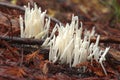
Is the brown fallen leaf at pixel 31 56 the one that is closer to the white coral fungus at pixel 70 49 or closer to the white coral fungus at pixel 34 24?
the white coral fungus at pixel 70 49

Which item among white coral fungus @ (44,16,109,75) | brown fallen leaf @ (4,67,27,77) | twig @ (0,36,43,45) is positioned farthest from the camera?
twig @ (0,36,43,45)

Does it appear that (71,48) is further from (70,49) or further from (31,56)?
(31,56)

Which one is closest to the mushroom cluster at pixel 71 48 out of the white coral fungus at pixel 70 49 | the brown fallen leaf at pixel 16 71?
the white coral fungus at pixel 70 49

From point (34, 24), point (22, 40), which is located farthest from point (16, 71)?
point (34, 24)

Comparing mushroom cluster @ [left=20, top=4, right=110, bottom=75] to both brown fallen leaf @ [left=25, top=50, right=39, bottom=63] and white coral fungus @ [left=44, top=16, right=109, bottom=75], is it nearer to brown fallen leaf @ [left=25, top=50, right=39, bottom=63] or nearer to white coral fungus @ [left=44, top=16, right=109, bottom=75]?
white coral fungus @ [left=44, top=16, right=109, bottom=75]

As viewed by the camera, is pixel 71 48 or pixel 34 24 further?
pixel 34 24

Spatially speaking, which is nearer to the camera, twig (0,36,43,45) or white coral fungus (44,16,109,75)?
white coral fungus (44,16,109,75)

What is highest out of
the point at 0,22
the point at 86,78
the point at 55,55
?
the point at 0,22

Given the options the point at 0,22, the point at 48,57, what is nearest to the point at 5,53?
the point at 48,57

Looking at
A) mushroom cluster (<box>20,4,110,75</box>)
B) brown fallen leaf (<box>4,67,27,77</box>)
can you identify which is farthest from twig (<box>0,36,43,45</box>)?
brown fallen leaf (<box>4,67,27,77</box>)

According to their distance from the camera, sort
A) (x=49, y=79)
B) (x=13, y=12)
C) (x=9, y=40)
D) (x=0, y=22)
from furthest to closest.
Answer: (x=13, y=12), (x=0, y=22), (x=9, y=40), (x=49, y=79)

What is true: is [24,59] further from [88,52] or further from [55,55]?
[88,52]
